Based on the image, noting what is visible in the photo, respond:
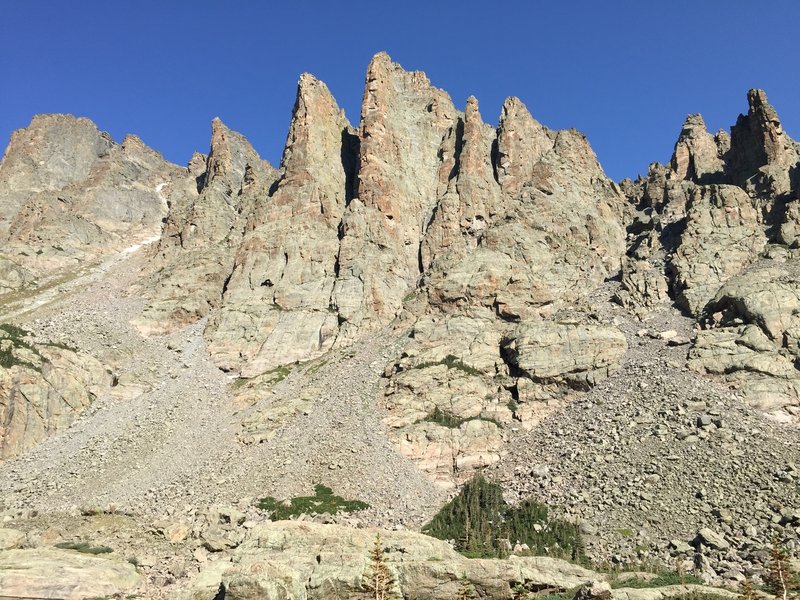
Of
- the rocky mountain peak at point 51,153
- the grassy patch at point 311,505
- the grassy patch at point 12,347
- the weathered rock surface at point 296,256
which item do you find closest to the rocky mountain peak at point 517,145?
the weathered rock surface at point 296,256

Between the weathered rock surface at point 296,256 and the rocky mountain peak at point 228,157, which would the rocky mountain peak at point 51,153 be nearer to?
the rocky mountain peak at point 228,157

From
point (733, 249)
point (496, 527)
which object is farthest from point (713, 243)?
point (496, 527)

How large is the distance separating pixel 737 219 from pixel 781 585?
265 ft

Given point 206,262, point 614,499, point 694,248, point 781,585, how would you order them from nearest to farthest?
point 781,585, point 614,499, point 694,248, point 206,262

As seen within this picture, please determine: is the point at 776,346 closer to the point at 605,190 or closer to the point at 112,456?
the point at 605,190

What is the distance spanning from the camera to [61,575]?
34.5 metres

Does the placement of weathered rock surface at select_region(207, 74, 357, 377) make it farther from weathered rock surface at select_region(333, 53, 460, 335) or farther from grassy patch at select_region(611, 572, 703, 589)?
grassy patch at select_region(611, 572, 703, 589)

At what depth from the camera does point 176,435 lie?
67125mm

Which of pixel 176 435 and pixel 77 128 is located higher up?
pixel 77 128

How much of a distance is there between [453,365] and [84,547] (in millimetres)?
44696

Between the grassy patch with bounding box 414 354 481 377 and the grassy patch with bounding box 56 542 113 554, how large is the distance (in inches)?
1609

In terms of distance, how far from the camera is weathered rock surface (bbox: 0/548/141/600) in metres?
33.3

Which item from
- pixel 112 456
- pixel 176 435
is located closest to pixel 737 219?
pixel 176 435

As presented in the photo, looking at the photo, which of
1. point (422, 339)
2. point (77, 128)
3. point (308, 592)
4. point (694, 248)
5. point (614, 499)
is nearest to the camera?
point (308, 592)
